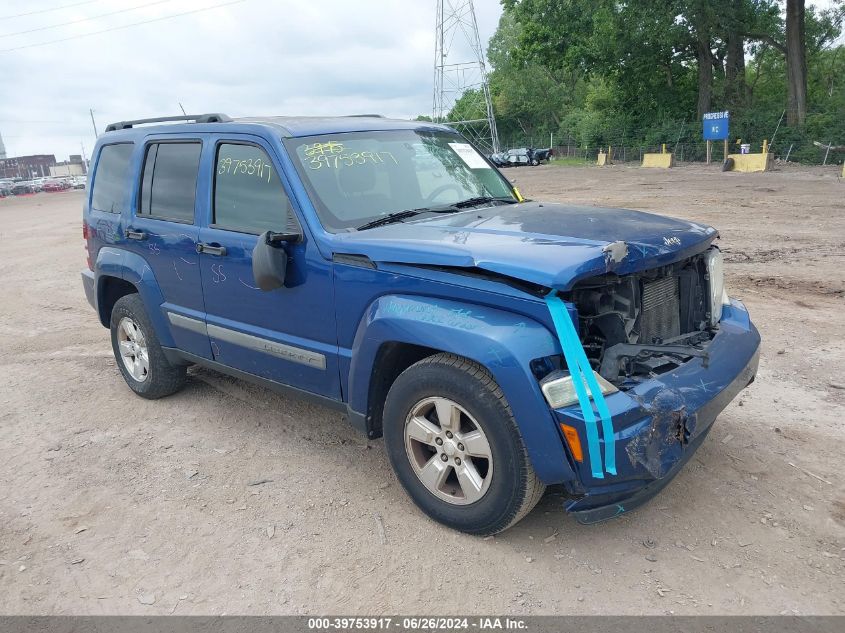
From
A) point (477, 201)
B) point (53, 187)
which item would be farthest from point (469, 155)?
point (53, 187)

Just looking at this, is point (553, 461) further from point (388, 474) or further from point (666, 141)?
point (666, 141)

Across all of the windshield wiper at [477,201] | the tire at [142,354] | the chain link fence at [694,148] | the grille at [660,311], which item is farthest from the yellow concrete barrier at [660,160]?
the grille at [660,311]

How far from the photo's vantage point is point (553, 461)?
109 inches

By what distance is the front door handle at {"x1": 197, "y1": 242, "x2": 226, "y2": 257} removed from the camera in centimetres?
406

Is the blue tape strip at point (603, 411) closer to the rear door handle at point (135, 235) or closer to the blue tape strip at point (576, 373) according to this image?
the blue tape strip at point (576, 373)

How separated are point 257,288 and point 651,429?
2.30 meters

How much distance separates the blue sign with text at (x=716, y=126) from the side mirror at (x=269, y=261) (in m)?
31.0

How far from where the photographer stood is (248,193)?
158 inches

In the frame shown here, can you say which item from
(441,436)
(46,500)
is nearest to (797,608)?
(441,436)

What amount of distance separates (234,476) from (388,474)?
935 mm

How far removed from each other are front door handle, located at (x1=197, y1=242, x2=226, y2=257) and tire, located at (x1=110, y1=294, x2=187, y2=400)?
1.05m

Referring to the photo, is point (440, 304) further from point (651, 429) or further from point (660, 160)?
point (660, 160)

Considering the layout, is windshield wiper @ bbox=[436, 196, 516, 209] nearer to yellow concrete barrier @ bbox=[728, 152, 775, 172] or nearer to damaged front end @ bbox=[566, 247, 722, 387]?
damaged front end @ bbox=[566, 247, 722, 387]

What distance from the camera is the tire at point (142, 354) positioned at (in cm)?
501
